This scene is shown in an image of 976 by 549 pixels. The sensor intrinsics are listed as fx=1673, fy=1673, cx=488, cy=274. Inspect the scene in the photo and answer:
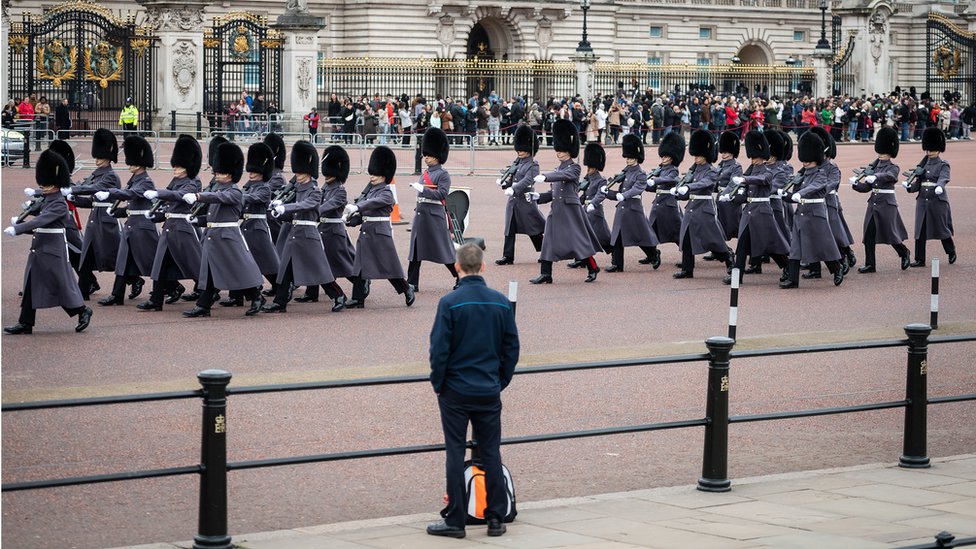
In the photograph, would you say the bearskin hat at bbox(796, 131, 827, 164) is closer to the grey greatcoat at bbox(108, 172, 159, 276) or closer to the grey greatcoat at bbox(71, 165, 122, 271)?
the grey greatcoat at bbox(108, 172, 159, 276)

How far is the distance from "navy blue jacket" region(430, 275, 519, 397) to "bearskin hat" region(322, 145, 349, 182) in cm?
745

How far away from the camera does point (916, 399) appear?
779 centimetres

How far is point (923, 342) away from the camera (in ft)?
25.3

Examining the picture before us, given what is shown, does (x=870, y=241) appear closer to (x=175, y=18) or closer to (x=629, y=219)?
(x=629, y=219)

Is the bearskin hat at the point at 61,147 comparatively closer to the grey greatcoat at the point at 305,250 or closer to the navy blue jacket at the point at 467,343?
the grey greatcoat at the point at 305,250

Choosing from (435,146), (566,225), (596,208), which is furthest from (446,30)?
(435,146)

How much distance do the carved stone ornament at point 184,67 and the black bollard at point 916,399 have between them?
28202 mm

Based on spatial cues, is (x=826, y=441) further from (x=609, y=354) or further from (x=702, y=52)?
(x=702, y=52)

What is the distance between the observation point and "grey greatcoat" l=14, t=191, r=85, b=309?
468 inches

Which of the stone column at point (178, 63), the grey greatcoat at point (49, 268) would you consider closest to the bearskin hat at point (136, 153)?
the grey greatcoat at point (49, 268)

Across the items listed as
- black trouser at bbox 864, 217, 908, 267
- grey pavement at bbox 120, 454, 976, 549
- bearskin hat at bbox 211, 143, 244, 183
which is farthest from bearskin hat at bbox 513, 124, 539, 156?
grey pavement at bbox 120, 454, 976, 549

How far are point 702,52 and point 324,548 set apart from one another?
5500cm

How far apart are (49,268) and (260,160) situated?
7.94ft

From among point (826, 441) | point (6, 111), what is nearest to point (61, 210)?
point (826, 441)
